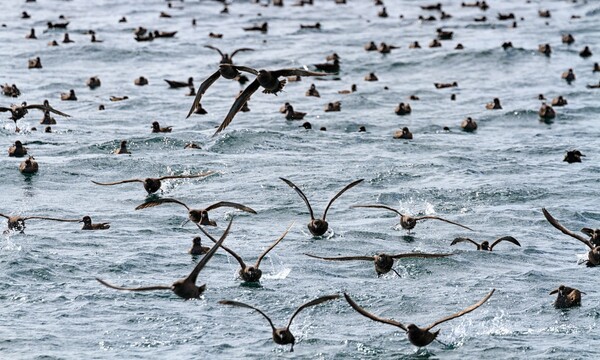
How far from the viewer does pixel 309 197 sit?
31.5 m

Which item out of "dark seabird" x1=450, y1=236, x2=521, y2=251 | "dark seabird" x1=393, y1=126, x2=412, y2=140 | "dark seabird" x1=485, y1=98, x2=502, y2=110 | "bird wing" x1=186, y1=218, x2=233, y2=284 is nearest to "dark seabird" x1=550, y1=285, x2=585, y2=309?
"dark seabird" x1=450, y1=236, x2=521, y2=251

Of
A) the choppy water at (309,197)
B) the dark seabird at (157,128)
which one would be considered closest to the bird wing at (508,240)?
the choppy water at (309,197)

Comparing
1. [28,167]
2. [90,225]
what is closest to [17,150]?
[28,167]

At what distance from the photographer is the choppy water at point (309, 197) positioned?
70.2 feet

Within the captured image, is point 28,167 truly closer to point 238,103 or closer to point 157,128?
point 157,128

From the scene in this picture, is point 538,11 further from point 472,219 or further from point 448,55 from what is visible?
point 472,219

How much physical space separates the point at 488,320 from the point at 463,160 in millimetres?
13714

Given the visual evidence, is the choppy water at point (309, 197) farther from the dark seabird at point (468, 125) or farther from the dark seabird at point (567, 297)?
the dark seabird at point (468, 125)

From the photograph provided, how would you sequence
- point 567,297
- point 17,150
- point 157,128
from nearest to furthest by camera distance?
point 567,297, point 17,150, point 157,128

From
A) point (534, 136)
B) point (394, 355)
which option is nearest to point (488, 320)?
point (394, 355)

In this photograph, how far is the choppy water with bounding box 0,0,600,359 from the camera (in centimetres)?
2141

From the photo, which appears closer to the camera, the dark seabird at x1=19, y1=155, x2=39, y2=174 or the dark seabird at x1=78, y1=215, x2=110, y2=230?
the dark seabird at x1=78, y1=215, x2=110, y2=230

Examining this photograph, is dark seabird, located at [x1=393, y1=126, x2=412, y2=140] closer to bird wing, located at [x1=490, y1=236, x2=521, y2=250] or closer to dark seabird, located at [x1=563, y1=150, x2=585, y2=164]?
dark seabird, located at [x1=563, y1=150, x2=585, y2=164]

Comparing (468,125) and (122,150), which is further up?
(122,150)
